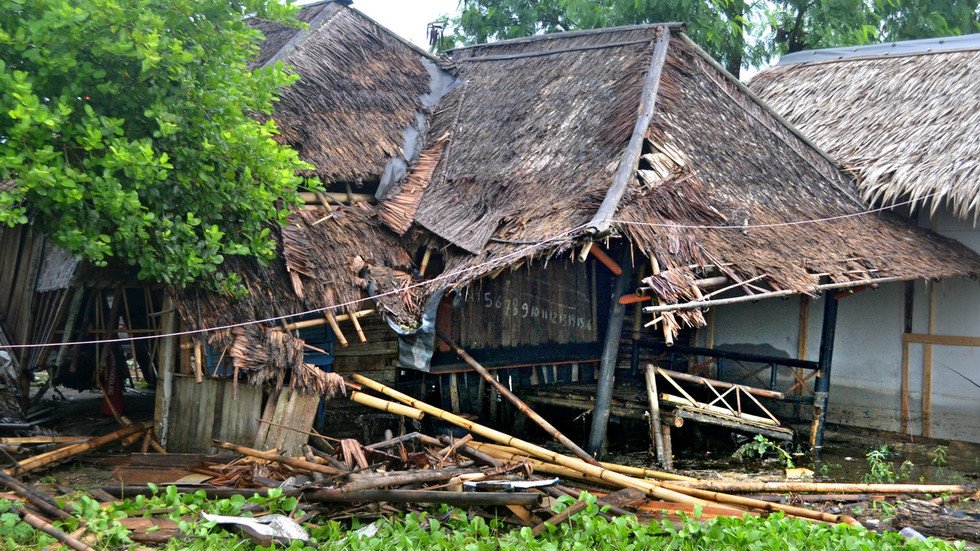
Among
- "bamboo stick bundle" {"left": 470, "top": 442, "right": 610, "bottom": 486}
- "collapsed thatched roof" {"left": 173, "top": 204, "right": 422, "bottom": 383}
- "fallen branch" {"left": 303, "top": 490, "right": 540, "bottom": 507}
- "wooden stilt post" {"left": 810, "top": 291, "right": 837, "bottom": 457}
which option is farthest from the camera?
"wooden stilt post" {"left": 810, "top": 291, "right": 837, "bottom": 457}

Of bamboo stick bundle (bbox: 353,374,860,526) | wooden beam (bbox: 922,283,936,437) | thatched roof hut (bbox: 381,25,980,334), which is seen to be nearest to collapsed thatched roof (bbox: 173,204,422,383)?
thatched roof hut (bbox: 381,25,980,334)

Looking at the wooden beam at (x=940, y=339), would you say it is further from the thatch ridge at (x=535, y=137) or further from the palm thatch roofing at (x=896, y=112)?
the thatch ridge at (x=535, y=137)

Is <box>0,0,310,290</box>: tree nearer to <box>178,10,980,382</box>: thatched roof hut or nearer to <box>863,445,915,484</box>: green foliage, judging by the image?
<box>178,10,980,382</box>: thatched roof hut

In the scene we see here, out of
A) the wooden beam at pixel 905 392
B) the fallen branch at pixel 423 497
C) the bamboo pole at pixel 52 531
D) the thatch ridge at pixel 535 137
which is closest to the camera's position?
the bamboo pole at pixel 52 531

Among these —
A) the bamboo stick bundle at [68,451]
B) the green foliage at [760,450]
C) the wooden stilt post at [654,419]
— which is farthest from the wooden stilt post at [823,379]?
the bamboo stick bundle at [68,451]

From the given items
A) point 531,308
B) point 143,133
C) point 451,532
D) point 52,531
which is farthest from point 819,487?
point 143,133

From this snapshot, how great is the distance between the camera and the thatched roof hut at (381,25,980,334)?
8883 millimetres

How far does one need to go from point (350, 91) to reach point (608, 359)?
200 inches

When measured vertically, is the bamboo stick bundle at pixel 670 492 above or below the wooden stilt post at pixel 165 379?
below

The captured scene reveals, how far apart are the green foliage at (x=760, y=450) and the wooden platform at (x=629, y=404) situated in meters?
0.08

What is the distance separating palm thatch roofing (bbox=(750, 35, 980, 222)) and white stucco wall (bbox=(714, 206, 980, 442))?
3.14 ft

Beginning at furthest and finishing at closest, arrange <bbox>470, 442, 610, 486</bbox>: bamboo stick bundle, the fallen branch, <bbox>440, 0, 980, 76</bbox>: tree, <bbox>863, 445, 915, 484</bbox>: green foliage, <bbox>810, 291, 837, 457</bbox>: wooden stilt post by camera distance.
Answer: <bbox>440, 0, 980, 76</bbox>: tree < <bbox>810, 291, 837, 457</bbox>: wooden stilt post < <bbox>863, 445, 915, 484</bbox>: green foliage < <bbox>470, 442, 610, 486</bbox>: bamboo stick bundle < the fallen branch

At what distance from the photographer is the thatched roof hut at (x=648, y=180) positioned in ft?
29.1

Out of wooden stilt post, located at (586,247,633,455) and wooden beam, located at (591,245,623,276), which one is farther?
wooden stilt post, located at (586,247,633,455)
